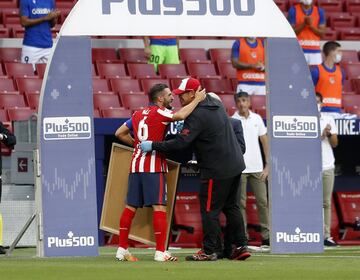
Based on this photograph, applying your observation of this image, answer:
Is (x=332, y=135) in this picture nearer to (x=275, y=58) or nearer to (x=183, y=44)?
(x=275, y=58)

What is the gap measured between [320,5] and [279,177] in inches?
424

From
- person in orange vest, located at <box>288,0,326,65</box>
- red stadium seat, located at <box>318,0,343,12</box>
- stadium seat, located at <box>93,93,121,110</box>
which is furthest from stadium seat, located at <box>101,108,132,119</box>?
red stadium seat, located at <box>318,0,343,12</box>

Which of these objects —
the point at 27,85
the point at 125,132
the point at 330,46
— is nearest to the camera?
the point at 125,132

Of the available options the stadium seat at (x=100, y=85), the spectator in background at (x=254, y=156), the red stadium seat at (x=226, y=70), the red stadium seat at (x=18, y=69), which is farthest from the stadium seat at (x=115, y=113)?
the red stadium seat at (x=226, y=70)

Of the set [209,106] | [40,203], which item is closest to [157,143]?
[209,106]

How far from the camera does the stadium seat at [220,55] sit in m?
23.5

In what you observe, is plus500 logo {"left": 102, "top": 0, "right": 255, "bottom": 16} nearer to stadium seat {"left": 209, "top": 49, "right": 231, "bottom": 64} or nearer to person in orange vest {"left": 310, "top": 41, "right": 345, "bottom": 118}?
person in orange vest {"left": 310, "top": 41, "right": 345, "bottom": 118}

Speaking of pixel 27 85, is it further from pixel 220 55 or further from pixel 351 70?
pixel 351 70

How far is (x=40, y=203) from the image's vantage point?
15.4m

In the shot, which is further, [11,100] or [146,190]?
[11,100]

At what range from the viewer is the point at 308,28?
23031mm

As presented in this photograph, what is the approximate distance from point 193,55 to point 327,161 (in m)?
4.87

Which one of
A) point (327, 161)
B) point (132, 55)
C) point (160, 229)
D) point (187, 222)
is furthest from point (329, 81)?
point (160, 229)

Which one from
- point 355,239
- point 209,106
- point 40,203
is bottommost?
point 355,239
